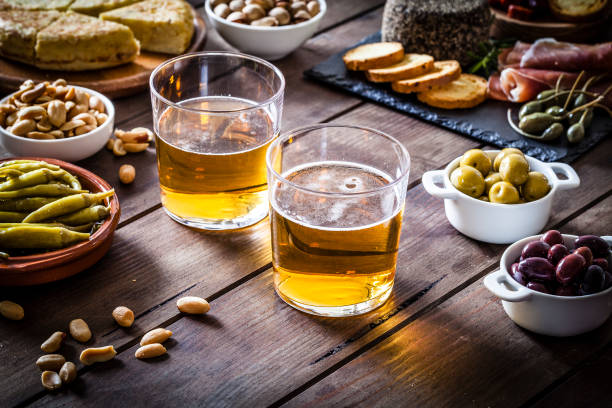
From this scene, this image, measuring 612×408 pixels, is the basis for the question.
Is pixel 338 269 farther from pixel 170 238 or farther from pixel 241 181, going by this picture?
pixel 170 238

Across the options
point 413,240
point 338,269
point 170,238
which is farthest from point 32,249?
point 413,240

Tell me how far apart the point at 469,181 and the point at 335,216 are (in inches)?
15.1

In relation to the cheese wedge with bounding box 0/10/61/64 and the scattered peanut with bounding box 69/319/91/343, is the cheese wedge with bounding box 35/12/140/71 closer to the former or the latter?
the cheese wedge with bounding box 0/10/61/64

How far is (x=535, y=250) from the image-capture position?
1.20m

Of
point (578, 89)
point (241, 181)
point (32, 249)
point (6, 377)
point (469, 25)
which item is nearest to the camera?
point (6, 377)

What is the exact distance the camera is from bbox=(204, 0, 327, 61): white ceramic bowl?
199 cm

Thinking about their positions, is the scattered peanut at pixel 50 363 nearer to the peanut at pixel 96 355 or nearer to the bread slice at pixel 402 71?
the peanut at pixel 96 355

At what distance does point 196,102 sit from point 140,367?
55cm

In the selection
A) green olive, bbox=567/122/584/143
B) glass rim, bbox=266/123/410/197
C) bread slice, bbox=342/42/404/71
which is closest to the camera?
glass rim, bbox=266/123/410/197

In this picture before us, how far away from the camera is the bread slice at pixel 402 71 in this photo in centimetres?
192

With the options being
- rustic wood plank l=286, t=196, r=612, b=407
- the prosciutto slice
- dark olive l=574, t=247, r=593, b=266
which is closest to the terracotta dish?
rustic wood plank l=286, t=196, r=612, b=407

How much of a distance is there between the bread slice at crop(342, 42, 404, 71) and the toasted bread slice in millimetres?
140

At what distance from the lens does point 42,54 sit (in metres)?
1.88

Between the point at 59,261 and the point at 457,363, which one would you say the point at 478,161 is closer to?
the point at 457,363
